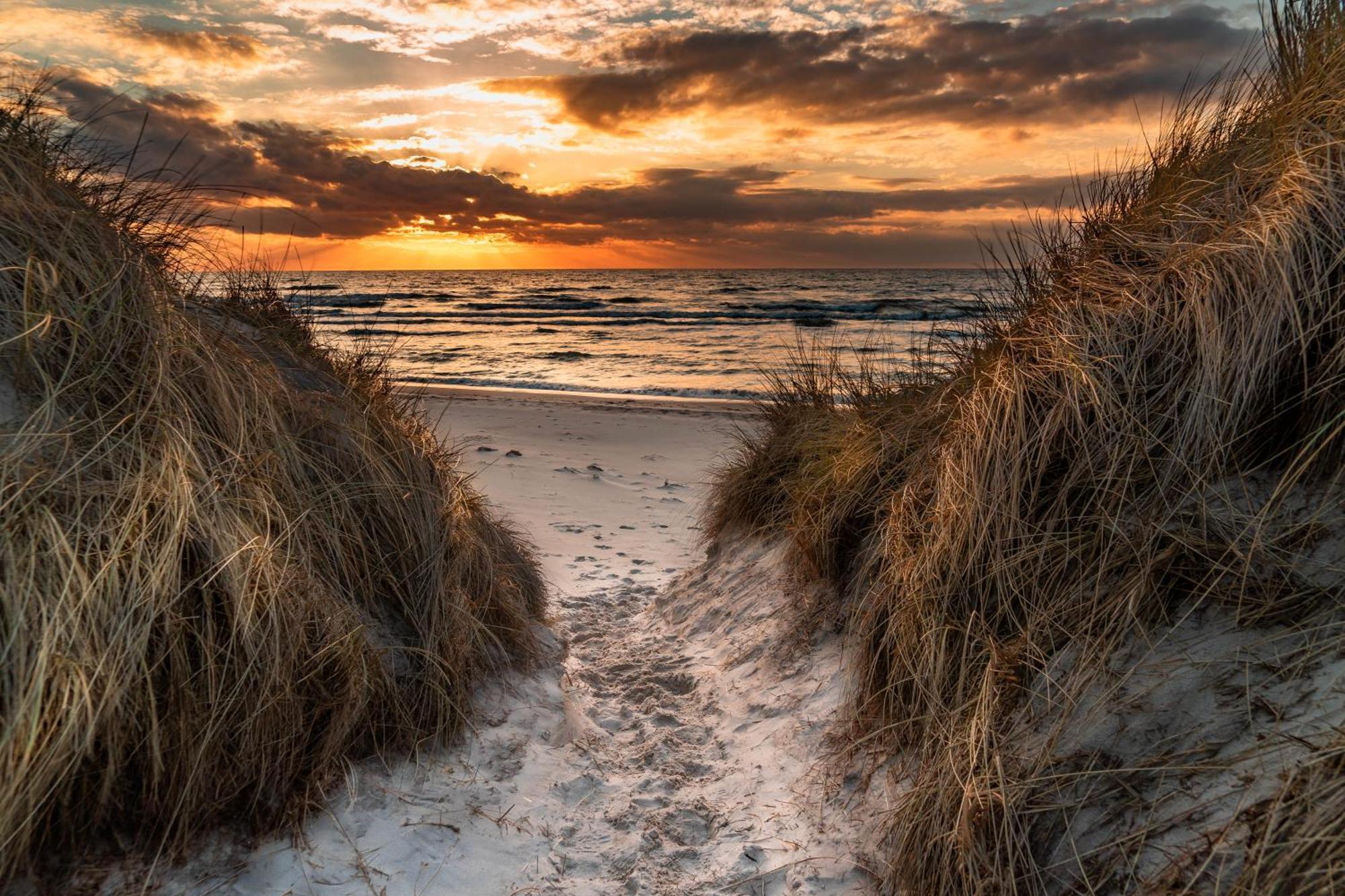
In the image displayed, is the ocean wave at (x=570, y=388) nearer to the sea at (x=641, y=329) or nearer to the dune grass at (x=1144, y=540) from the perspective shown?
the sea at (x=641, y=329)

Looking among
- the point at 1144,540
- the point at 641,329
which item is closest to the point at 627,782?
the point at 1144,540

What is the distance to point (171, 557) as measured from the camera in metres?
2.19

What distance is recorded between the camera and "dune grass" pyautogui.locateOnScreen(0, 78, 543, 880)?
197cm

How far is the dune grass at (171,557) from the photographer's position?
1973mm

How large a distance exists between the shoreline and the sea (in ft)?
2.08

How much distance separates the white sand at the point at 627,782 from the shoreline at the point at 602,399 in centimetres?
826

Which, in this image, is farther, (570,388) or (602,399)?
(570,388)

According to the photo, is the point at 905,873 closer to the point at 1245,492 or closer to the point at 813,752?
the point at 813,752

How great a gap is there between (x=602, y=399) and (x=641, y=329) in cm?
1544

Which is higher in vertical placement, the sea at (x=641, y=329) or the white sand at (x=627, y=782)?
the sea at (x=641, y=329)

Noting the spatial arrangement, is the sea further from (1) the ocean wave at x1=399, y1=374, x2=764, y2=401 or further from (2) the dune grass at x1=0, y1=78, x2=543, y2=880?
(2) the dune grass at x1=0, y1=78, x2=543, y2=880

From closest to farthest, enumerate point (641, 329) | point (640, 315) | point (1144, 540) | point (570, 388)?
point (1144, 540) → point (570, 388) → point (641, 329) → point (640, 315)

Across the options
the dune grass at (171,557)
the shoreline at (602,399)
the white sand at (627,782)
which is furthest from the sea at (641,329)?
the white sand at (627,782)

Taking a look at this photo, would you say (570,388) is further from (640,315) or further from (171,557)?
(640,315)
